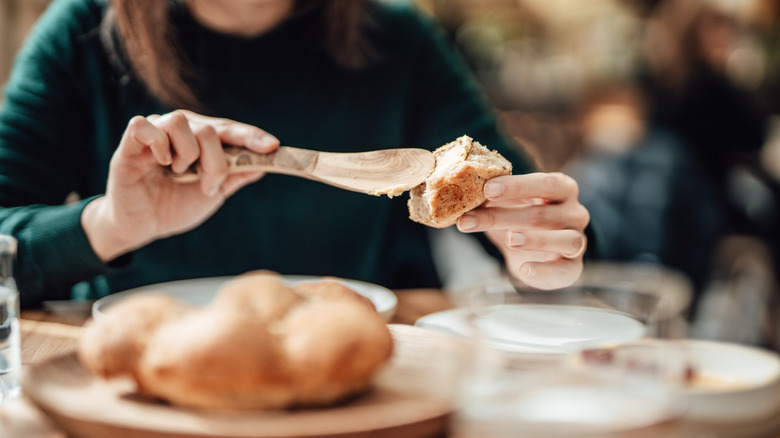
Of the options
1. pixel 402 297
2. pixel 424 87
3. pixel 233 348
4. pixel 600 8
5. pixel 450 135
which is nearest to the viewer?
pixel 233 348

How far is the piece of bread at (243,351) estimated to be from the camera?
317 mm

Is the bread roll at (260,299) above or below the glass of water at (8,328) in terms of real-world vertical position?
above

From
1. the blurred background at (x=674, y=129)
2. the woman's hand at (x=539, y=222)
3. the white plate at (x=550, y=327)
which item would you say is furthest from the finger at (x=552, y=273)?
the blurred background at (x=674, y=129)

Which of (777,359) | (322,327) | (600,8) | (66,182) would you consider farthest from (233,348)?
(600,8)

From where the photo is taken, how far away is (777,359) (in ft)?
1.51

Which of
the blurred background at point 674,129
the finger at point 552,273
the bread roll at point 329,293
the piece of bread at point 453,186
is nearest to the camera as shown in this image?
the bread roll at point 329,293

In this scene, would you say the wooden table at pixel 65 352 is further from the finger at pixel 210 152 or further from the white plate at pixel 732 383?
the finger at pixel 210 152

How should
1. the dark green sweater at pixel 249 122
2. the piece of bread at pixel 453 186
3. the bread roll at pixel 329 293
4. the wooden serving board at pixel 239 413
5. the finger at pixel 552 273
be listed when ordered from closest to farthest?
the wooden serving board at pixel 239 413, the bread roll at pixel 329 293, the piece of bread at pixel 453 186, the finger at pixel 552 273, the dark green sweater at pixel 249 122

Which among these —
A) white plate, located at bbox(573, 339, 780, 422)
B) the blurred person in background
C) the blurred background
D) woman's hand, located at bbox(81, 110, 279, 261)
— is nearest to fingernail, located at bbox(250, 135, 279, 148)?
woman's hand, located at bbox(81, 110, 279, 261)

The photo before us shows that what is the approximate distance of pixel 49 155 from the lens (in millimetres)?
833

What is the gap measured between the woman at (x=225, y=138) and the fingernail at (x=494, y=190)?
3 cm

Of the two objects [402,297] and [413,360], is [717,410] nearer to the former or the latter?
[413,360]

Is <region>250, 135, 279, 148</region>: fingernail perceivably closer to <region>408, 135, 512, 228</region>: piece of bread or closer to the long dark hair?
<region>408, 135, 512, 228</region>: piece of bread

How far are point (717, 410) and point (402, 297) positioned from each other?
0.44 metres
